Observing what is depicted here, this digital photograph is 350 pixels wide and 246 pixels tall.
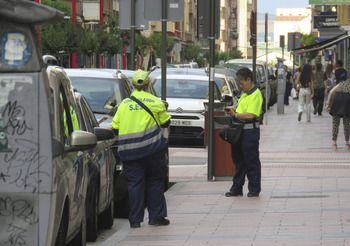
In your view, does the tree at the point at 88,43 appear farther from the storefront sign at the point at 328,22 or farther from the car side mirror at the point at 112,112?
the car side mirror at the point at 112,112

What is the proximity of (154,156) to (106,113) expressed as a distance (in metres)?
3.93

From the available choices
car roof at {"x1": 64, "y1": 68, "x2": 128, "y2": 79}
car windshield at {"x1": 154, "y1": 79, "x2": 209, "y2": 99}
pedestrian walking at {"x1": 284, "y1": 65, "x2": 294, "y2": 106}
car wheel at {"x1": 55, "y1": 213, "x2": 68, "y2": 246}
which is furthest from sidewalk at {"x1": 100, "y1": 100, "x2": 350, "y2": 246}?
pedestrian walking at {"x1": 284, "y1": 65, "x2": 294, "y2": 106}

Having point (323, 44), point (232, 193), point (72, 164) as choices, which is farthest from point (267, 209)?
point (323, 44)

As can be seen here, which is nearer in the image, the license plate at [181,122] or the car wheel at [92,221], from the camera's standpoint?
the car wheel at [92,221]

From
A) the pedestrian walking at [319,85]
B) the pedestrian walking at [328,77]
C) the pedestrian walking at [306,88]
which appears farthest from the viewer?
the pedestrian walking at [319,85]

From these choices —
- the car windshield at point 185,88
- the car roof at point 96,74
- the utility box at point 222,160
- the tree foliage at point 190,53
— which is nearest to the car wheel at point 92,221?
the car roof at point 96,74

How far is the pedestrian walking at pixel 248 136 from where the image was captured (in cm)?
1361

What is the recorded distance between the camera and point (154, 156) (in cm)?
1102

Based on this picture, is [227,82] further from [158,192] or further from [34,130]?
[34,130]

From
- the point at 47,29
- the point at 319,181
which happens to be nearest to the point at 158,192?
the point at 319,181

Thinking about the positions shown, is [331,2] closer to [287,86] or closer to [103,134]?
[287,86]

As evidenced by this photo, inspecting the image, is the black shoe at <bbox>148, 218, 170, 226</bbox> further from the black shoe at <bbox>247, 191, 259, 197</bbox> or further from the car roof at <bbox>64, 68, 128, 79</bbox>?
the car roof at <bbox>64, 68, 128, 79</bbox>

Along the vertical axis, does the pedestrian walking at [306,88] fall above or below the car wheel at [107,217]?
above

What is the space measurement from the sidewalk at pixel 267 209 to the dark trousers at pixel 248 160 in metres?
0.21
